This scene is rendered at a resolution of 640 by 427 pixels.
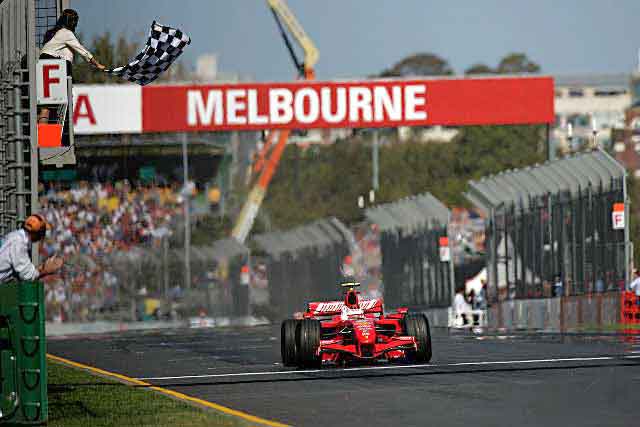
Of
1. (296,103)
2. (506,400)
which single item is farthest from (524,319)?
(506,400)

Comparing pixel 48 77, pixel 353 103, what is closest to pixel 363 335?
pixel 48 77

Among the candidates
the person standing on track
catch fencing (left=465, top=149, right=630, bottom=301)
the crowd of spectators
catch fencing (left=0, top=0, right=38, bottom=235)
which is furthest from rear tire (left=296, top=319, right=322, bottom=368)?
the crowd of spectators

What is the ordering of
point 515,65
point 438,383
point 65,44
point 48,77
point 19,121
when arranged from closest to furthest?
point 19,121 < point 438,383 < point 65,44 < point 48,77 < point 515,65

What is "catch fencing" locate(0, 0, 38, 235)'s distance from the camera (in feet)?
42.9

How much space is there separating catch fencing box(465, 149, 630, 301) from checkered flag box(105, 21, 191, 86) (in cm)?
1685

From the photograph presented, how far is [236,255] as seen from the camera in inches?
1946

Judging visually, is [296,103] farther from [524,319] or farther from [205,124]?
[524,319]

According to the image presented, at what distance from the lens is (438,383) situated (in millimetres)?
14047

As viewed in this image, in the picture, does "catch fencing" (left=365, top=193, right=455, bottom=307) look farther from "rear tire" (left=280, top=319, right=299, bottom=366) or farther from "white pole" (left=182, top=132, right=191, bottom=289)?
"rear tire" (left=280, top=319, right=299, bottom=366)

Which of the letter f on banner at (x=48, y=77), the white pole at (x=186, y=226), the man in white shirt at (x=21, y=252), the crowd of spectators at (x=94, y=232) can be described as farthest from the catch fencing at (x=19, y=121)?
the white pole at (x=186, y=226)

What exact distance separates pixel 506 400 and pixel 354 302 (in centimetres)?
554

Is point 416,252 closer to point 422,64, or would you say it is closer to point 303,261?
point 303,261

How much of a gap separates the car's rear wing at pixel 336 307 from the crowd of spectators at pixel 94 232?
2620 cm

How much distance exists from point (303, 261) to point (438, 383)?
36236mm
